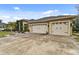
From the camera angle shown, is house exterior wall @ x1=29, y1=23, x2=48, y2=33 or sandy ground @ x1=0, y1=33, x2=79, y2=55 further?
house exterior wall @ x1=29, y1=23, x2=48, y2=33

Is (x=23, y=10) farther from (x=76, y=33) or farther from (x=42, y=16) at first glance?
(x=76, y=33)

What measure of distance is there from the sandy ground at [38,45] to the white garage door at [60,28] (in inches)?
2.0

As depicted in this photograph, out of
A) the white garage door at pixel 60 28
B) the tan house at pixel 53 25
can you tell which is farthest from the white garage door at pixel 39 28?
the white garage door at pixel 60 28

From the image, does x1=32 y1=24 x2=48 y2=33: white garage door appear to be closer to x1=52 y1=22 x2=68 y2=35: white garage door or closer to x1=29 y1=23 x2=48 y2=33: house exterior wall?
x1=29 y1=23 x2=48 y2=33: house exterior wall

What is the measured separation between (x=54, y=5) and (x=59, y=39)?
43cm

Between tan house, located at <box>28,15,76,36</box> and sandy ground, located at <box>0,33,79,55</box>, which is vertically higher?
tan house, located at <box>28,15,76,36</box>

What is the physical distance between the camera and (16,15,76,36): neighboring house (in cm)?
243

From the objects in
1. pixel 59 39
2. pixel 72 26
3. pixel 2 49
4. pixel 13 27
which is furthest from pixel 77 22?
pixel 2 49

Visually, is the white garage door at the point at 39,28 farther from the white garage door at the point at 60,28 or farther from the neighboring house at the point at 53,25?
the white garage door at the point at 60,28

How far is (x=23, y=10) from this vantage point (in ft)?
7.93

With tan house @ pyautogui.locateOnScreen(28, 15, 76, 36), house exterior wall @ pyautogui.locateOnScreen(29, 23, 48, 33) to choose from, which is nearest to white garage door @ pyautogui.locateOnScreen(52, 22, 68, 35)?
tan house @ pyautogui.locateOnScreen(28, 15, 76, 36)

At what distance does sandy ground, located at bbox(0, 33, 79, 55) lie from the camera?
239 cm

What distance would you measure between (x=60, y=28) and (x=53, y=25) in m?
0.10

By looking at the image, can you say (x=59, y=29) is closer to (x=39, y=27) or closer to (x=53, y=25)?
(x=53, y=25)
